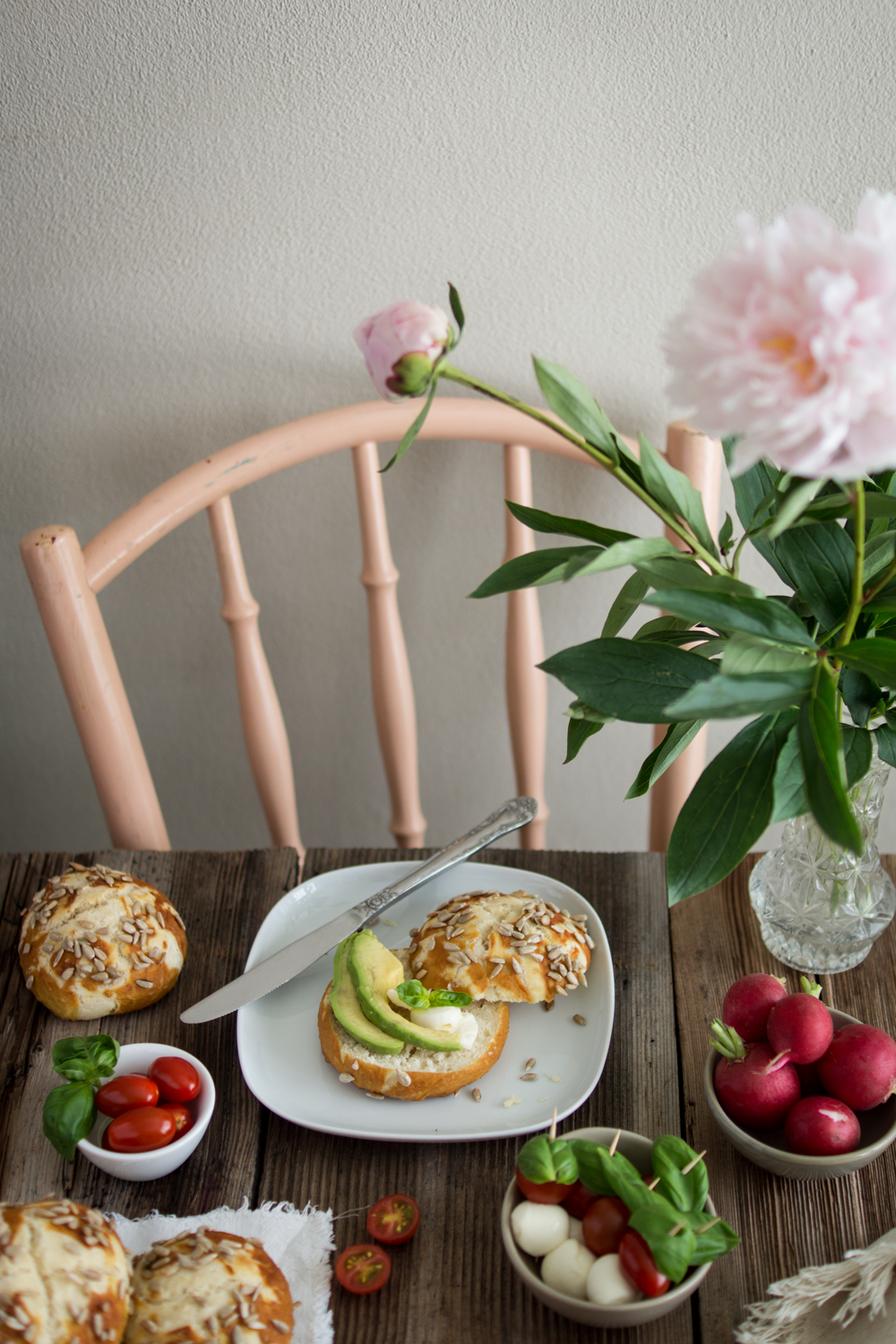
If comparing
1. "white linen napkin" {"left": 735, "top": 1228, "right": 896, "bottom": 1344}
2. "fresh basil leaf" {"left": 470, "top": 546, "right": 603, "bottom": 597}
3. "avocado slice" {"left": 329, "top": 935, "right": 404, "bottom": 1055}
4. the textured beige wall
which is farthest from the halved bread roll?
the textured beige wall

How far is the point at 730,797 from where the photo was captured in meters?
0.53

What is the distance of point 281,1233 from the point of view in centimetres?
62

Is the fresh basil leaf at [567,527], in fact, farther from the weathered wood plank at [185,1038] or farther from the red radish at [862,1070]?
the weathered wood plank at [185,1038]

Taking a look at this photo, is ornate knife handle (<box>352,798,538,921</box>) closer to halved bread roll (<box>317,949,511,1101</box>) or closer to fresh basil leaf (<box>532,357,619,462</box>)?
halved bread roll (<box>317,949,511,1101</box>)

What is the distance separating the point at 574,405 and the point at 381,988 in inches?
17.7

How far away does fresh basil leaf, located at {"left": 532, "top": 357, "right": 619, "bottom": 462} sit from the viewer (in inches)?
19.6

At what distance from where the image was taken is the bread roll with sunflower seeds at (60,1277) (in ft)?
1.56

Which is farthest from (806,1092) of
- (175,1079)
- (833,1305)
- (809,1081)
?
(175,1079)

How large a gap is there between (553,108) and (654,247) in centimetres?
17

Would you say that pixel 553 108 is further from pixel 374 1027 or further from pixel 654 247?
pixel 374 1027

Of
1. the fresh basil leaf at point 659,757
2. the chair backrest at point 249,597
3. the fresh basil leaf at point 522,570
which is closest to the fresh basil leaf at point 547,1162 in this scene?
the fresh basil leaf at point 659,757

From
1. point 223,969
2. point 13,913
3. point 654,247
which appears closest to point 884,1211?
point 223,969

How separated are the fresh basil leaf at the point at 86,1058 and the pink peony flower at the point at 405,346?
490mm

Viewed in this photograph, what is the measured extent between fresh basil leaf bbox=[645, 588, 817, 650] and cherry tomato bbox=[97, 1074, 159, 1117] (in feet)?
1.58
